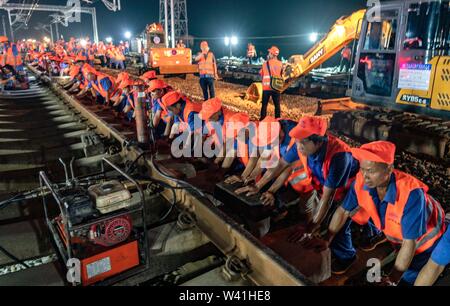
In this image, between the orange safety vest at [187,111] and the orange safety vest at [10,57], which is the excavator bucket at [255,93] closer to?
the orange safety vest at [187,111]

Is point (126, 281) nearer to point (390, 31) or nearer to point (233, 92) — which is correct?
point (390, 31)

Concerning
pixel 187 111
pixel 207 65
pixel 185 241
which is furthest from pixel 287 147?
pixel 207 65

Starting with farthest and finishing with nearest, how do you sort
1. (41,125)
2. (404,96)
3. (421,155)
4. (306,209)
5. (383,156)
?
(41,125) < (404,96) < (421,155) < (306,209) < (383,156)

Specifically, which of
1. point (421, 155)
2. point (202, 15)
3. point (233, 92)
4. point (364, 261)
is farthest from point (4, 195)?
point (202, 15)

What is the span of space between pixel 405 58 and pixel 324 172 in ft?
15.4

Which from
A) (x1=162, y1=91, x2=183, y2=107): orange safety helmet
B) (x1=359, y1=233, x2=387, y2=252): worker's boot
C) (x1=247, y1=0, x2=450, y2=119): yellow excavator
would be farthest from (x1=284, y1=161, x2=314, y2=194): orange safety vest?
(x1=247, y1=0, x2=450, y2=119): yellow excavator

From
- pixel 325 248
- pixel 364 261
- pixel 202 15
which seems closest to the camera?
pixel 325 248

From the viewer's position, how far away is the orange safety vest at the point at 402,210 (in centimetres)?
246

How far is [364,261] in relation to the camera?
322cm

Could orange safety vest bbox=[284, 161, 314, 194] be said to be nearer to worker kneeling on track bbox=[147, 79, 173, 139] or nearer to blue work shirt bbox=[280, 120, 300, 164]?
blue work shirt bbox=[280, 120, 300, 164]

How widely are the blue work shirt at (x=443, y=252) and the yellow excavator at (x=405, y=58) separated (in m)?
4.98

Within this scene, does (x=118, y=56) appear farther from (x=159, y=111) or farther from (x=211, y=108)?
(x=211, y=108)

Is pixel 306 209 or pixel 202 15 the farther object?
pixel 202 15
